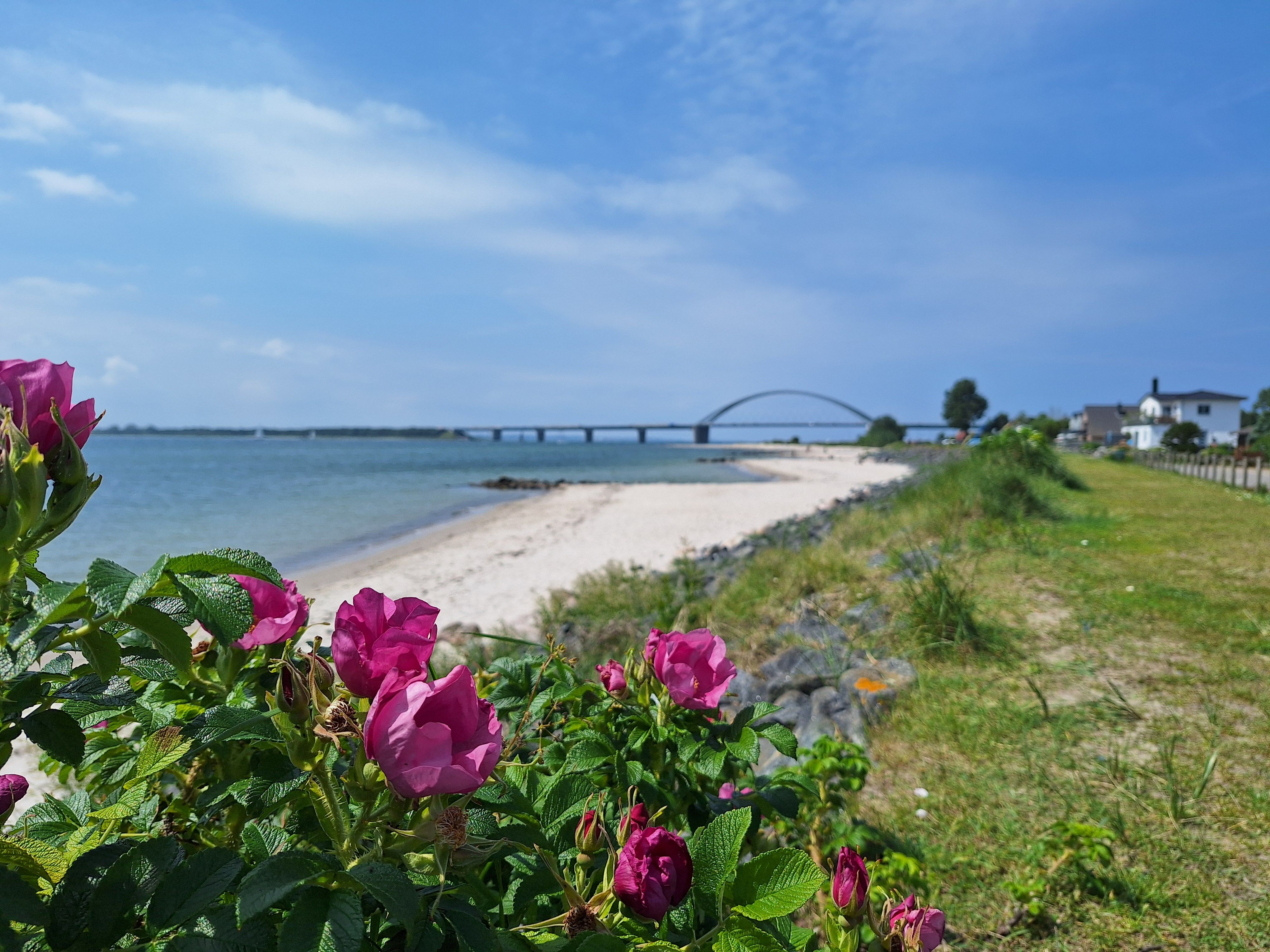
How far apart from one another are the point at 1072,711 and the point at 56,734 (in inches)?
160

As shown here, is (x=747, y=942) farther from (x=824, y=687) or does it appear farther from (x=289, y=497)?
(x=289, y=497)

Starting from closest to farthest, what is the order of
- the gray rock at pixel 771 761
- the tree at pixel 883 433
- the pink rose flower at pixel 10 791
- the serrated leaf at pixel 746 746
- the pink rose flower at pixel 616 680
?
the pink rose flower at pixel 10 791, the serrated leaf at pixel 746 746, the pink rose flower at pixel 616 680, the gray rock at pixel 771 761, the tree at pixel 883 433

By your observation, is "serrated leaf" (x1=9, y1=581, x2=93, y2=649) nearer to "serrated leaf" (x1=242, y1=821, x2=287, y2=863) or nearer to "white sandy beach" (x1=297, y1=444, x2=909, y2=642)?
"serrated leaf" (x1=242, y1=821, x2=287, y2=863)

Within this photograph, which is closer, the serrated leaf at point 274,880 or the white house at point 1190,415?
the serrated leaf at point 274,880

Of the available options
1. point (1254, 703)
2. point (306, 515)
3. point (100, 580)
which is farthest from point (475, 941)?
point (306, 515)

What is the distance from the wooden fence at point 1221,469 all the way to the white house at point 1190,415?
137 feet

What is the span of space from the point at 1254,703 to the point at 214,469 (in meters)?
52.2

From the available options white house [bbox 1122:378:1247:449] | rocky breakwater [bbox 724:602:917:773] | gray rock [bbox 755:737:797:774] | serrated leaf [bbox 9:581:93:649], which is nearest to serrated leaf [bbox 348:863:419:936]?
serrated leaf [bbox 9:581:93:649]

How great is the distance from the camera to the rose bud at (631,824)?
38.7 inches

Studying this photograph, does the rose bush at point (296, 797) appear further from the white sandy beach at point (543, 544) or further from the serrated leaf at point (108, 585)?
the white sandy beach at point (543, 544)

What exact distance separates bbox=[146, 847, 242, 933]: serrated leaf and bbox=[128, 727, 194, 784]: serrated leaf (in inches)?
4.9

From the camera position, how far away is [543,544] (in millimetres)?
14992

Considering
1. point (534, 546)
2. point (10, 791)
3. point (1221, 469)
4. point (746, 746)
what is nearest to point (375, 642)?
point (10, 791)

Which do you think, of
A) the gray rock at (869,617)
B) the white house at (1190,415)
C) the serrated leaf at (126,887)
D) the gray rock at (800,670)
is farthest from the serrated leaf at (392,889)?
the white house at (1190,415)
